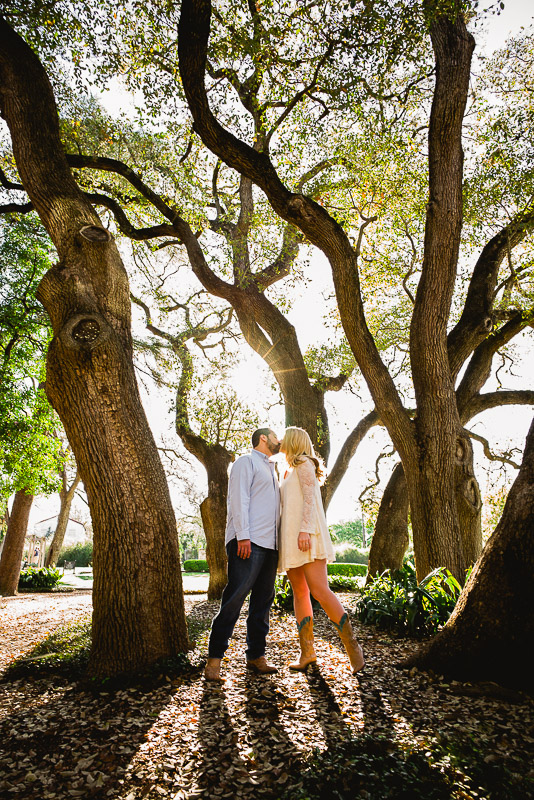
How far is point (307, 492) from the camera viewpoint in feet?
12.5

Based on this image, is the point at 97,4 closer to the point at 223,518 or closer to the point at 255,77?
the point at 255,77

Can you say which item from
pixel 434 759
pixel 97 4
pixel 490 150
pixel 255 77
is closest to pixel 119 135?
pixel 97 4

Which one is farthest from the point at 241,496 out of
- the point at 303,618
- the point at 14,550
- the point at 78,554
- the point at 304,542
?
the point at 78,554

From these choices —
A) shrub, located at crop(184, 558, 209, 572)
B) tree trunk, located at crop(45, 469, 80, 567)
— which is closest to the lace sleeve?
tree trunk, located at crop(45, 469, 80, 567)

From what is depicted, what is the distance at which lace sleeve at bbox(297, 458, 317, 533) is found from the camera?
12.1ft

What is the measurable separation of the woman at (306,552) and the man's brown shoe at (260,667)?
18 cm

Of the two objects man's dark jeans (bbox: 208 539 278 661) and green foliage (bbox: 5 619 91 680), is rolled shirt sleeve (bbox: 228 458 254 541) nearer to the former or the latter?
man's dark jeans (bbox: 208 539 278 661)

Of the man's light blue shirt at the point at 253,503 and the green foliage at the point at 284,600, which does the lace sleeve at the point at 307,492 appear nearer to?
the man's light blue shirt at the point at 253,503

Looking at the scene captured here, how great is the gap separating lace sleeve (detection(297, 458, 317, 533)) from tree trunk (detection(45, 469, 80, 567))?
56.3 feet

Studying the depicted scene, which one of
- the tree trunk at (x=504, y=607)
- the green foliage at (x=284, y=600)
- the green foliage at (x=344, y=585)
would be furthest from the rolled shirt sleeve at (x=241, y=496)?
the green foliage at (x=344, y=585)

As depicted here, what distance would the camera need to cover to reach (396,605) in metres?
5.28

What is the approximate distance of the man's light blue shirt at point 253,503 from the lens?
146 inches

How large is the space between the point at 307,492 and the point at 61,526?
1790 cm

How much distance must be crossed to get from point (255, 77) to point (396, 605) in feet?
27.4
